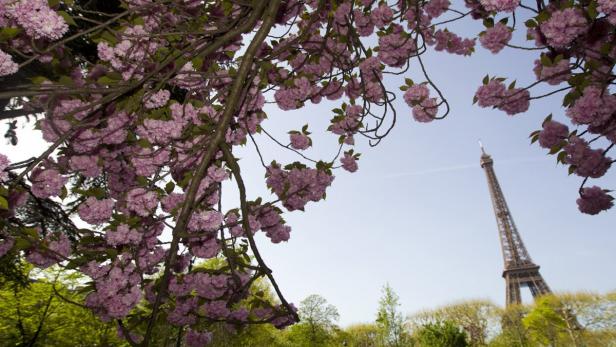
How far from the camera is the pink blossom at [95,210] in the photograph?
332 cm

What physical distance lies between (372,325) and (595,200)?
1693 inches

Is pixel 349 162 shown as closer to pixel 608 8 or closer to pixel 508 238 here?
pixel 608 8

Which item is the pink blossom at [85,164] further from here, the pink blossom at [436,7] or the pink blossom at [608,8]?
the pink blossom at [436,7]

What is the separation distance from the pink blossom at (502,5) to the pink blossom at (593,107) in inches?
38.8

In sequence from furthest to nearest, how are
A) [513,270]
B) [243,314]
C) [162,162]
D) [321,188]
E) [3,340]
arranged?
[513,270] < [3,340] < [321,188] < [243,314] < [162,162]

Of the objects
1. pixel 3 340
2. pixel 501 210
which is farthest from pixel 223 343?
pixel 501 210

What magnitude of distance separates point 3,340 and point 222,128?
31.2ft

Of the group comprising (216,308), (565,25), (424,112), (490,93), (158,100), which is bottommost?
(216,308)

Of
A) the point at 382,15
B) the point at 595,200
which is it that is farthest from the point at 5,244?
the point at 595,200

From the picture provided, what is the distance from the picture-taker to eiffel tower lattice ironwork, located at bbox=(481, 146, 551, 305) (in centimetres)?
4583

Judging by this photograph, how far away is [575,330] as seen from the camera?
2836 cm

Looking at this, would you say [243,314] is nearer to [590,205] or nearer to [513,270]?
[590,205]

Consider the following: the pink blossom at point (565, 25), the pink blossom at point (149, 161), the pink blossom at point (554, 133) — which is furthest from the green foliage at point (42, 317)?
the pink blossom at point (565, 25)

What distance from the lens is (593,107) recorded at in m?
3.10
